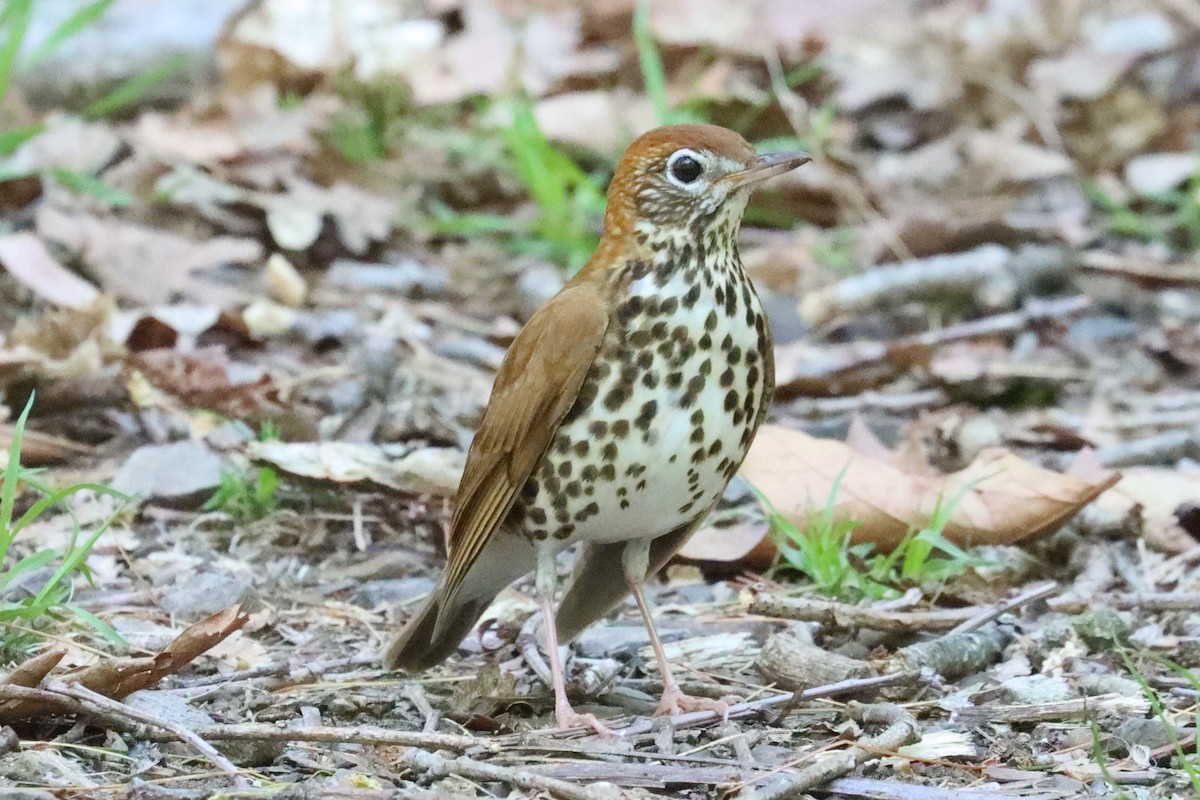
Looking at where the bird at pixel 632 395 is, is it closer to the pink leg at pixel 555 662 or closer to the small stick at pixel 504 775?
the pink leg at pixel 555 662

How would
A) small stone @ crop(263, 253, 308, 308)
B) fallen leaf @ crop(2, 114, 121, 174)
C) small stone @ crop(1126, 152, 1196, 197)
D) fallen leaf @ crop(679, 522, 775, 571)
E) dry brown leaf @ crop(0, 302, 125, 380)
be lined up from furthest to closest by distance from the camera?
small stone @ crop(1126, 152, 1196, 197)
fallen leaf @ crop(2, 114, 121, 174)
small stone @ crop(263, 253, 308, 308)
dry brown leaf @ crop(0, 302, 125, 380)
fallen leaf @ crop(679, 522, 775, 571)

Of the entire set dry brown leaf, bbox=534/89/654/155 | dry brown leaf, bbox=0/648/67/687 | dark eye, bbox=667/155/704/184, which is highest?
dark eye, bbox=667/155/704/184

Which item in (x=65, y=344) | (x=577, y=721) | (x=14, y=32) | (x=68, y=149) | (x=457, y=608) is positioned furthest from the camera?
(x=68, y=149)

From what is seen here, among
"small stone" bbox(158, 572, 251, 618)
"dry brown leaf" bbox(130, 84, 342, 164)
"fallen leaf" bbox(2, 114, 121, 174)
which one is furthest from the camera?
"dry brown leaf" bbox(130, 84, 342, 164)

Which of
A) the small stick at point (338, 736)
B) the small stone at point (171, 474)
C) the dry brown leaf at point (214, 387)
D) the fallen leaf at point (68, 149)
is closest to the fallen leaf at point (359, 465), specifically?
the small stone at point (171, 474)

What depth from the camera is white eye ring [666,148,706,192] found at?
3.54m

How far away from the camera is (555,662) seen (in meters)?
3.56

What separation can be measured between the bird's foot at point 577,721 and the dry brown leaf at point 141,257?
9.64 ft

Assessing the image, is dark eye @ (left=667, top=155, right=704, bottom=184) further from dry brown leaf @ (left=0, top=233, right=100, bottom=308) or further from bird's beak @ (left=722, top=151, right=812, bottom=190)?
dry brown leaf @ (left=0, top=233, right=100, bottom=308)

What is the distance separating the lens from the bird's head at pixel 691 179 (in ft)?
11.6

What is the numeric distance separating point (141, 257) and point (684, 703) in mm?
3326

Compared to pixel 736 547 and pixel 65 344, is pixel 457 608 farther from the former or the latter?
pixel 65 344

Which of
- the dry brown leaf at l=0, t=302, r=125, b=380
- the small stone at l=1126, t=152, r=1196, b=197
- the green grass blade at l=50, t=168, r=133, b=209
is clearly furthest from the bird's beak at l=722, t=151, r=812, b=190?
the small stone at l=1126, t=152, r=1196, b=197

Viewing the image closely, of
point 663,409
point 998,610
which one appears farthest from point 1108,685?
point 663,409
